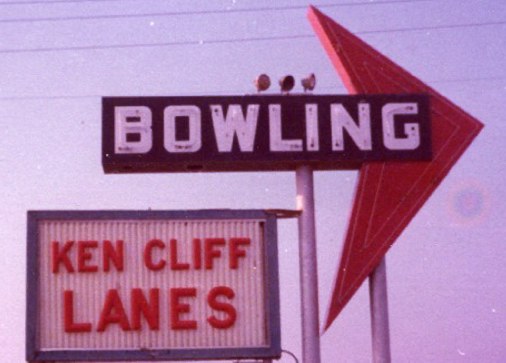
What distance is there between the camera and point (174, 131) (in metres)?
18.6

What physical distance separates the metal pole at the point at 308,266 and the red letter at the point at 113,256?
119 inches

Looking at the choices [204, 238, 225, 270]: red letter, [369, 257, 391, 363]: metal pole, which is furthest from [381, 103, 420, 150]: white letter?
[204, 238, 225, 270]: red letter

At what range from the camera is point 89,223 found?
58.5ft

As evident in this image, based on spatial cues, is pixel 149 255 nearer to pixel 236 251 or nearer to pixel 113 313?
pixel 113 313

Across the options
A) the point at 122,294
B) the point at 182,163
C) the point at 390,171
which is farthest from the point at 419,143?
the point at 122,294

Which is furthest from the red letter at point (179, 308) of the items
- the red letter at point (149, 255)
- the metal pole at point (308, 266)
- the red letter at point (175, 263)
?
the metal pole at point (308, 266)

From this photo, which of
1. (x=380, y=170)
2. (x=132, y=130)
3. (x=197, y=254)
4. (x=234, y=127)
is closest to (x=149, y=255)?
(x=197, y=254)

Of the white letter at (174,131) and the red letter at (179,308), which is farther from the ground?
the white letter at (174,131)

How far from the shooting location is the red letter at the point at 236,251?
1795 centimetres

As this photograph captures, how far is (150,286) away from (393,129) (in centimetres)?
495

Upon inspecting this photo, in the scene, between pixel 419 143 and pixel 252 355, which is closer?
pixel 252 355

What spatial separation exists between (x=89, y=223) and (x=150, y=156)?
5.10ft

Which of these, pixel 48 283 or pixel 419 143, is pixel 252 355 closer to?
pixel 48 283

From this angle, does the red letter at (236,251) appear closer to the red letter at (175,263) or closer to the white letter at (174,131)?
the red letter at (175,263)
